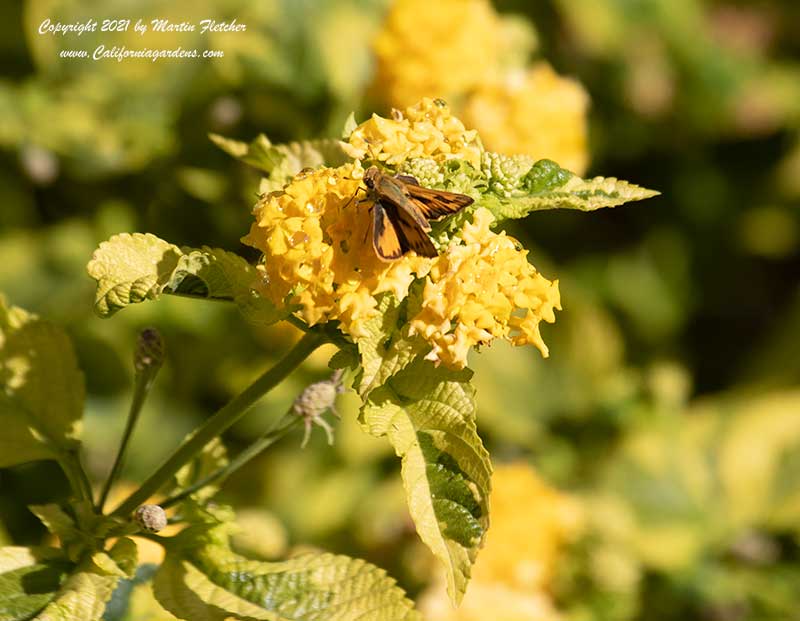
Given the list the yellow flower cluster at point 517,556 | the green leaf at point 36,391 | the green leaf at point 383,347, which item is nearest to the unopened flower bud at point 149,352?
the green leaf at point 36,391

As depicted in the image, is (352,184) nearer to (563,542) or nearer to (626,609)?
(563,542)

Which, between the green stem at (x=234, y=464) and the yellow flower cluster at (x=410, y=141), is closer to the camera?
the yellow flower cluster at (x=410, y=141)

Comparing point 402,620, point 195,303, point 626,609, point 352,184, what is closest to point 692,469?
point 626,609

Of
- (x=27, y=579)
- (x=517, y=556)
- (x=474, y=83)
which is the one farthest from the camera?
(x=474, y=83)

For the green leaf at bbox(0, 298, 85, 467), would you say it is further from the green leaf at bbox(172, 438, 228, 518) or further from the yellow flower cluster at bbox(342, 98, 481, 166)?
the yellow flower cluster at bbox(342, 98, 481, 166)

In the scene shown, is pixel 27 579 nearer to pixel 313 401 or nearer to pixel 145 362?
pixel 145 362

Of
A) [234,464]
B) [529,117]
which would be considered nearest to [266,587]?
[234,464]

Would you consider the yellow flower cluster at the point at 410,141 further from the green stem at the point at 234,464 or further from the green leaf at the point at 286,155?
the green stem at the point at 234,464
